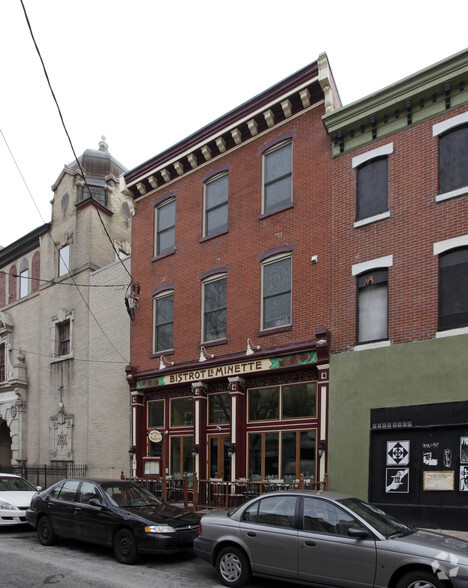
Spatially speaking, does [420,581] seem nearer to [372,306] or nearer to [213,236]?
[372,306]

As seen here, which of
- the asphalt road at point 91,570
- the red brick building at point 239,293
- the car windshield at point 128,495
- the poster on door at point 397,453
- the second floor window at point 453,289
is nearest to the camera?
the asphalt road at point 91,570

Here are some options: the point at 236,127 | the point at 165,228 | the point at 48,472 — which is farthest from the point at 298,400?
the point at 48,472

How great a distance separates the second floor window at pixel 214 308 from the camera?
679 inches

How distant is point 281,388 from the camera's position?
1555cm

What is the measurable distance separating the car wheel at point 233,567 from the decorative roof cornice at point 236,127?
1146 cm

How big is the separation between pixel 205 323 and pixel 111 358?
4.80 meters

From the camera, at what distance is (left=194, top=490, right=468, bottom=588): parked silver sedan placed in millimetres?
7008

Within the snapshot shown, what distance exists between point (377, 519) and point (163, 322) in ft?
39.7

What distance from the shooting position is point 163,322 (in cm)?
1911

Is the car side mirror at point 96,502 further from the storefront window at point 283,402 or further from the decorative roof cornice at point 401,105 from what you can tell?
the decorative roof cornice at point 401,105

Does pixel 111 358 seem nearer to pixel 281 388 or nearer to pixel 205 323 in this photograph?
pixel 205 323

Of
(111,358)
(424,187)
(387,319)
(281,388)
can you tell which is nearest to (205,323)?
(281,388)

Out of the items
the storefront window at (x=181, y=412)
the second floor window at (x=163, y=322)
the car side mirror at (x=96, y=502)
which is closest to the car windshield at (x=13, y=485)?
the storefront window at (x=181, y=412)

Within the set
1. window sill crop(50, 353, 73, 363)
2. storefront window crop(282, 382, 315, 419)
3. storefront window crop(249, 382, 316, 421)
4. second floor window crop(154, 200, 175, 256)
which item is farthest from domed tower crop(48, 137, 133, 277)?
storefront window crop(282, 382, 315, 419)
